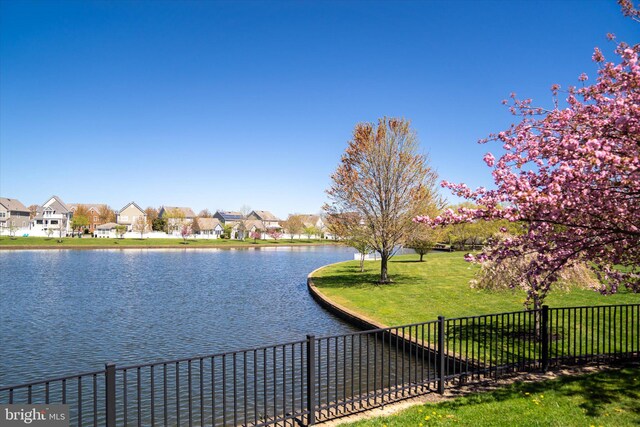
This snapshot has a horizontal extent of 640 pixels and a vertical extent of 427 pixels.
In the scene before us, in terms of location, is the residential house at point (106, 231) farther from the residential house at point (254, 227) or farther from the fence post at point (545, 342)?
the fence post at point (545, 342)

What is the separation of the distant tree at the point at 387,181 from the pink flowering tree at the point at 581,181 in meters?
17.5

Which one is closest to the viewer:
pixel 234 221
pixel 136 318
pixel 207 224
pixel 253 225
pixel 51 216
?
pixel 136 318

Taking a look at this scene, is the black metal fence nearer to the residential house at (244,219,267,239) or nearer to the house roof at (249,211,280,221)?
the residential house at (244,219,267,239)

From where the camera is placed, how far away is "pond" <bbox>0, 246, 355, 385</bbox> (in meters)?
14.6

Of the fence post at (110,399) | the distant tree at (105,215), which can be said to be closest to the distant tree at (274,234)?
the distant tree at (105,215)

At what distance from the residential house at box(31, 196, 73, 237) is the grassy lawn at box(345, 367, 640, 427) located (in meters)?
119

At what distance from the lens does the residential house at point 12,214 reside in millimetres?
102875

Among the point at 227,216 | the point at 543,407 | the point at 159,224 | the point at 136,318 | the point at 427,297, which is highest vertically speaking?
the point at 227,216

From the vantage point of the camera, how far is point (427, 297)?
71.2ft

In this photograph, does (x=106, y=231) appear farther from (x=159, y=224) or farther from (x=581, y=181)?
(x=581, y=181)

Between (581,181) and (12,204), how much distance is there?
13301 centimetres

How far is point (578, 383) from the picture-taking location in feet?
27.5

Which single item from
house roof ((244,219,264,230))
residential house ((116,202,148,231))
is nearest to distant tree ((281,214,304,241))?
house roof ((244,219,264,230))

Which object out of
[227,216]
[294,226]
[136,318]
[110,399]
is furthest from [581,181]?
[227,216]
